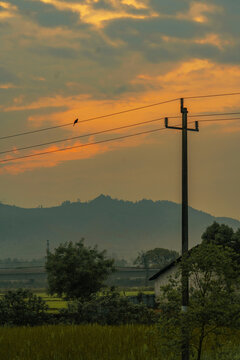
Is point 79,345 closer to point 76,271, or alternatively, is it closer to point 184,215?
point 184,215

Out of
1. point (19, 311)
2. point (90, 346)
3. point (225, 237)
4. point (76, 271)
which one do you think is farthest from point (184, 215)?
point (225, 237)

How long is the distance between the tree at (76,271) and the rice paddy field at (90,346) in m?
19.7

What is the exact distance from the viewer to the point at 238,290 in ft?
88.6

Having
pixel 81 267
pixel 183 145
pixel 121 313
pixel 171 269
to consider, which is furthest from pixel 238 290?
pixel 171 269

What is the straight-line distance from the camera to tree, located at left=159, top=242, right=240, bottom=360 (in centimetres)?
2506

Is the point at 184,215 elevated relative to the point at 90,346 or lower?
elevated

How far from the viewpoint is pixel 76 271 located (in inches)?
2299

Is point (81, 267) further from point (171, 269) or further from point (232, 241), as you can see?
point (171, 269)

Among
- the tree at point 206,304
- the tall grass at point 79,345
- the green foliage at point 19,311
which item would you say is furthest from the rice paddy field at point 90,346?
the green foliage at point 19,311

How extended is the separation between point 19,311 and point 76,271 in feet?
32.5

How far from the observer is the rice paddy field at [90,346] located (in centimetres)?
2847

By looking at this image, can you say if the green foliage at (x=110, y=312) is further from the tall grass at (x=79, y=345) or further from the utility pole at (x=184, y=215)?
the utility pole at (x=184, y=215)

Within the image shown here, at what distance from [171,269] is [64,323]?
31.6 meters

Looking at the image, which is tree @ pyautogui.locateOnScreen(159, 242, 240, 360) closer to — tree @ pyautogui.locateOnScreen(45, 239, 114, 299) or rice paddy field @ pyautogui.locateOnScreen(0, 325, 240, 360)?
rice paddy field @ pyautogui.locateOnScreen(0, 325, 240, 360)
